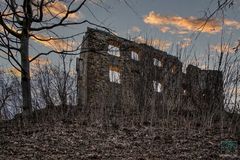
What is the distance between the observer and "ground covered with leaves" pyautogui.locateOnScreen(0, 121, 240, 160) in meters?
6.11

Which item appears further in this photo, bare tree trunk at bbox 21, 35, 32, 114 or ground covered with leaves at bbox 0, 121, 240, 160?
bare tree trunk at bbox 21, 35, 32, 114

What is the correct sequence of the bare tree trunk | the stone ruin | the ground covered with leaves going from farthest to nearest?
the stone ruin → the bare tree trunk → the ground covered with leaves

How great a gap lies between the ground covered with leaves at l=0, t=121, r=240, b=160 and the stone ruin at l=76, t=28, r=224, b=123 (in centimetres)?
106

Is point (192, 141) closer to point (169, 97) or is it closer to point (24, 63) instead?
point (169, 97)

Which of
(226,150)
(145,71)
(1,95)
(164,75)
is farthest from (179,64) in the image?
(1,95)

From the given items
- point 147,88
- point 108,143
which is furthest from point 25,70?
point 147,88

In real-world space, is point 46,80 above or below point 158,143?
above

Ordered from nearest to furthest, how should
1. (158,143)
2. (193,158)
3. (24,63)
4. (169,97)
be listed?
(193,158) < (158,143) < (24,63) < (169,97)

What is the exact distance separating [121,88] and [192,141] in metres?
6.07

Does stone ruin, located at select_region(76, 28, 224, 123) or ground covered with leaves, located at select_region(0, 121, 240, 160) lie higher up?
stone ruin, located at select_region(76, 28, 224, 123)

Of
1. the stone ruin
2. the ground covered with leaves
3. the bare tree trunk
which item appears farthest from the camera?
the stone ruin

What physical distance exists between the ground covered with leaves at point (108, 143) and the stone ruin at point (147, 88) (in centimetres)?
106

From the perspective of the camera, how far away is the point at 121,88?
13000 millimetres

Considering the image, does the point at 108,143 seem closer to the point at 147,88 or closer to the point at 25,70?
the point at 25,70
